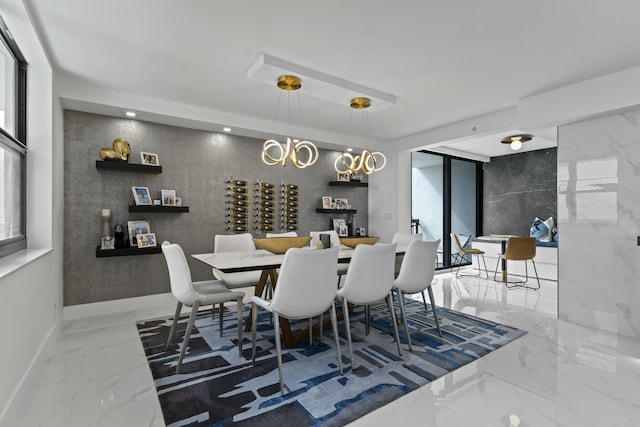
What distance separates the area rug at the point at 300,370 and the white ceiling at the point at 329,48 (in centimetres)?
248

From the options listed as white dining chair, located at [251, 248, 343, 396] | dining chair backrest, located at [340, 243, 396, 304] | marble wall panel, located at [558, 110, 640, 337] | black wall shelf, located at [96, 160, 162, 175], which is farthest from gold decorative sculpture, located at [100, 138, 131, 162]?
marble wall panel, located at [558, 110, 640, 337]

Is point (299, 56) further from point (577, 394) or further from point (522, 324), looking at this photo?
point (522, 324)

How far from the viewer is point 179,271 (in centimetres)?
264

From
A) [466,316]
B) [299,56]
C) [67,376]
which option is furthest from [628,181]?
[67,376]

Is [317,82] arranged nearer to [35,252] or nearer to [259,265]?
[259,265]

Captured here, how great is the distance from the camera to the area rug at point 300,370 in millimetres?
1986

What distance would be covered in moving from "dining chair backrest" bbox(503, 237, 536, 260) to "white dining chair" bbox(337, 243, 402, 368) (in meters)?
3.67

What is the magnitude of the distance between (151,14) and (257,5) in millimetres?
747

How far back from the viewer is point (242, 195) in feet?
16.1

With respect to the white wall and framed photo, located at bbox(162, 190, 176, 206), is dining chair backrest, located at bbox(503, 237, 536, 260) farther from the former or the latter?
the white wall

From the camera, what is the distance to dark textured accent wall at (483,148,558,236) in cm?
666

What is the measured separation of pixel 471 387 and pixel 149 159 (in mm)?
4093

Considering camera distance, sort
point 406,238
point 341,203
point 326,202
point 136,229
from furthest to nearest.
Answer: point 341,203 → point 326,202 → point 406,238 → point 136,229

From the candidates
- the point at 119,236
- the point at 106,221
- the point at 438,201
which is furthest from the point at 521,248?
the point at 106,221
